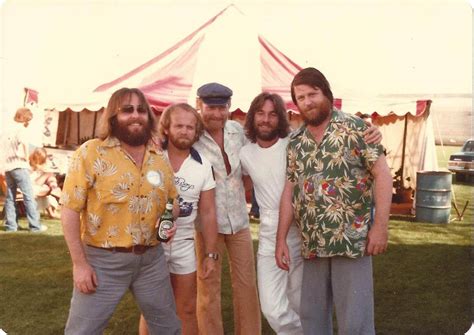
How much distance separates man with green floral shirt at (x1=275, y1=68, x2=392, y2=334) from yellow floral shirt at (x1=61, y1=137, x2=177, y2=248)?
0.93m

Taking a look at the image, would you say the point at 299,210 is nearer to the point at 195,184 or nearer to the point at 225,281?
the point at 195,184

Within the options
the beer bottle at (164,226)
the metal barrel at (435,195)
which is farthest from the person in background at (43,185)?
the beer bottle at (164,226)

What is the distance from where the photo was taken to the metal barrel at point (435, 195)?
9.34m

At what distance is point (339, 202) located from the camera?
9.87 ft

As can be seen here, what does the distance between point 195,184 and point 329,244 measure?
0.91 metres

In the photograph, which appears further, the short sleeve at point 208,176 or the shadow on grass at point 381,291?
the shadow on grass at point 381,291

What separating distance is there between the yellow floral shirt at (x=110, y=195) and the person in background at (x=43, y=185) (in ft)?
24.0

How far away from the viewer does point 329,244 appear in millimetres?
3037

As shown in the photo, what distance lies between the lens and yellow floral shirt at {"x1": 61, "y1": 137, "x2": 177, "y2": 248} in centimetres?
273

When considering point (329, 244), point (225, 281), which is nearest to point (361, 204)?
point (329, 244)

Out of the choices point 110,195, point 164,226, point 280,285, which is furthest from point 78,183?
point 280,285

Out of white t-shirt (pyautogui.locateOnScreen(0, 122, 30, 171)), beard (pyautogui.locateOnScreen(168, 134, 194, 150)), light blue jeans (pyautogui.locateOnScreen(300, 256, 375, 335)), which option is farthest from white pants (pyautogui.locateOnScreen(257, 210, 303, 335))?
white t-shirt (pyautogui.locateOnScreen(0, 122, 30, 171))

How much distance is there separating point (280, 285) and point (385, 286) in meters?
2.49

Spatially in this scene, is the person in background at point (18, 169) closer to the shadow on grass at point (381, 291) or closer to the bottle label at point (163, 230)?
the shadow on grass at point (381, 291)
